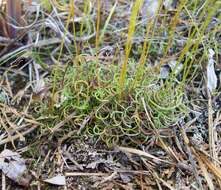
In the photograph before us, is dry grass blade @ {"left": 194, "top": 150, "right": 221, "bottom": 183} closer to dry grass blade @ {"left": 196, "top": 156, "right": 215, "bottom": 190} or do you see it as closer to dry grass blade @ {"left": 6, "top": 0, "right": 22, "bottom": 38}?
dry grass blade @ {"left": 196, "top": 156, "right": 215, "bottom": 190}

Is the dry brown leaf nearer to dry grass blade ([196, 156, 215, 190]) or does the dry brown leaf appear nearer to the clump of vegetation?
the clump of vegetation

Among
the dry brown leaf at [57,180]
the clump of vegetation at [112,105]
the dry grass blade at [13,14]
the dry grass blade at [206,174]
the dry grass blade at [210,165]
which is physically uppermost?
the dry grass blade at [13,14]

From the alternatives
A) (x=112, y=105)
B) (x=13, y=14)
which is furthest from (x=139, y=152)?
(x=13, y=14)

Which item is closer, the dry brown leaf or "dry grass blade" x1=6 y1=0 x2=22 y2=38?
the dry brown leaf

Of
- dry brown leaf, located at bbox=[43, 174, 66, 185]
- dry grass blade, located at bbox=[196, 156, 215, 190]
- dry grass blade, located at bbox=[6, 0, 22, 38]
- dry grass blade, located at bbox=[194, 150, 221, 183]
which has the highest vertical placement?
dry grass blade, located at bbox=[6, 0, 22, 38]

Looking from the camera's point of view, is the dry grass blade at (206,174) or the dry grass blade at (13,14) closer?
the dry grass blade at (206,174)

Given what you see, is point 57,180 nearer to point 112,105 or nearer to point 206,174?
point 112,105

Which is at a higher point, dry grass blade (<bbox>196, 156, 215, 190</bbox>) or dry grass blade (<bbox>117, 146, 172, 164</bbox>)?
dry grass blade (<bbox>117, 146, 172, 164</bbox>)

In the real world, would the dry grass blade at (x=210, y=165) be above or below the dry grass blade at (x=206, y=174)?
above

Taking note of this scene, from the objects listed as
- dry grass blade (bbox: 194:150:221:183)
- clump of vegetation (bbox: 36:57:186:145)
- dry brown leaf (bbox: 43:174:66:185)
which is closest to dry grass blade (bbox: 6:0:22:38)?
clump of vegetation (bbox: 36:57:186:145)

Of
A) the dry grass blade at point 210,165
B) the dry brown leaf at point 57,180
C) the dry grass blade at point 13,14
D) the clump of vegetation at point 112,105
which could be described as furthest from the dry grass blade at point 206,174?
the dry grass blade at point 13,14

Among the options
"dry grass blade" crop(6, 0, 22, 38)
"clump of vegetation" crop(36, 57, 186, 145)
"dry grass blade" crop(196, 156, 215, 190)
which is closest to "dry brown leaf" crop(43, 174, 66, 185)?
"clump of vegetation" crop(36, 57, 186, 145)

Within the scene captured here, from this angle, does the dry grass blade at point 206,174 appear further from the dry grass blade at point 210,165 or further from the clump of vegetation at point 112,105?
the clump of vegetation at point 112,105

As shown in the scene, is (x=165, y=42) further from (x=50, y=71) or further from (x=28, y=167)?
(x=28, y=167)
